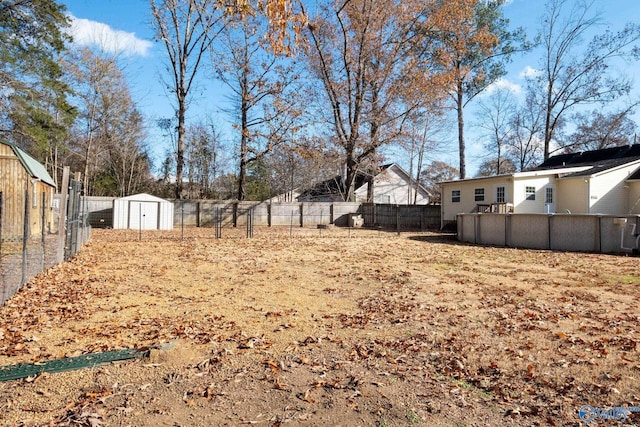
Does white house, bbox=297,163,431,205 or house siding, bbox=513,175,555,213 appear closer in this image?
house siding, bbox=513,175,555,213

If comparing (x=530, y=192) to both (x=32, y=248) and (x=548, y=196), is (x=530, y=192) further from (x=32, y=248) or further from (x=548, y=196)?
(x=32, y=248)

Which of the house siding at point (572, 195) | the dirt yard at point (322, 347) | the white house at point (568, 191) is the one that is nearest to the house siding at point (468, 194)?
the white house at point (568, 191)

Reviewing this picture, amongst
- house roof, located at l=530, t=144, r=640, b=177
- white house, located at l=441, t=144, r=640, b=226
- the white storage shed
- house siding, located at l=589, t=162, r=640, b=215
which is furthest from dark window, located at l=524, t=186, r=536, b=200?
the white storage shed

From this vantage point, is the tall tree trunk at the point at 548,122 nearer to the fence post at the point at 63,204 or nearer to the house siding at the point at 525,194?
the house siding at the point at 525,194

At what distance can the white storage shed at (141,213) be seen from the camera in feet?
67.6

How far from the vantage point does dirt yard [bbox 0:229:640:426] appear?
9.20 feet

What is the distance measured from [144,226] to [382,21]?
19.2m

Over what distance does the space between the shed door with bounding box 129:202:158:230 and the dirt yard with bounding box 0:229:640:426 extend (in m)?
13.6

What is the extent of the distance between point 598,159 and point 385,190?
1693 centimetres

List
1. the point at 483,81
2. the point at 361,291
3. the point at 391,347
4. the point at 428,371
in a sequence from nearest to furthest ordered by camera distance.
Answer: the point at 428,371
the point at 391,347
the point at 361,291
the point at 483,81

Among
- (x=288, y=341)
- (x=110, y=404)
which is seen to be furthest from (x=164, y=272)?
(x=110, y=404)

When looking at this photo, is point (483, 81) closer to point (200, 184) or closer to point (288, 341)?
point (200, 184)

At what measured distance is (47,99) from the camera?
19.1m

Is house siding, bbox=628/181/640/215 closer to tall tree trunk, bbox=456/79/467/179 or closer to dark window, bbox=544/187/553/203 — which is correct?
dark window, bbox=544/187/553/203
